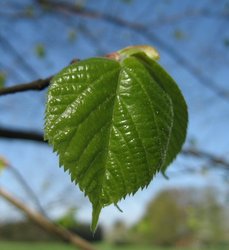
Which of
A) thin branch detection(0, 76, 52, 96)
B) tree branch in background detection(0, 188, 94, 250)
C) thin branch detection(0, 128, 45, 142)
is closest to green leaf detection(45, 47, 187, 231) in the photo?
thin branch detection(0, 76, 52, 96)

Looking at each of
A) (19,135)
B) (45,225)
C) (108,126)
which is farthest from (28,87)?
(45,225)

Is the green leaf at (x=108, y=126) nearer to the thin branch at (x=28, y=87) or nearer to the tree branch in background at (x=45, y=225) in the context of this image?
the thin branch at (x=28, y=87)

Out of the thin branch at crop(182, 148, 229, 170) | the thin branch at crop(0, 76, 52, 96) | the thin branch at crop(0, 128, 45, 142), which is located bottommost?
the thin branch at crop(182, 148, 229, 170)

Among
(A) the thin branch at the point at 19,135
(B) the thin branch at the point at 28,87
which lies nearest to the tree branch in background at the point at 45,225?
(A) the thin branch at the point at 19,135

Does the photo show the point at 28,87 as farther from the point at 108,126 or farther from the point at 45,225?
the point at 45,225

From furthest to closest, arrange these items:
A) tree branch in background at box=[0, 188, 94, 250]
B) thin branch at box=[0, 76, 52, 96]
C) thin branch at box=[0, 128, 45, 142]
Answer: tree branch in background at box=[0, 188, 94, 250], thin branch at box=[0, 128, 45, 142], thin branch at box=[0, 76, 52, 96]

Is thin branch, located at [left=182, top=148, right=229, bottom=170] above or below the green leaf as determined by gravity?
below

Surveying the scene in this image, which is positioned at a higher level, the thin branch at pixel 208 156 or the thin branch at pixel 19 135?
the thin branch at pixel 19 135

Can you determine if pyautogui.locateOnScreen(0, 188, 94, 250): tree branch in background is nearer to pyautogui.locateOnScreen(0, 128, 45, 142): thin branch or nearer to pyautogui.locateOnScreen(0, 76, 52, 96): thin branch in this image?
pyautogui.locateOnScreen(0, 128, 45, 142): thin branch
